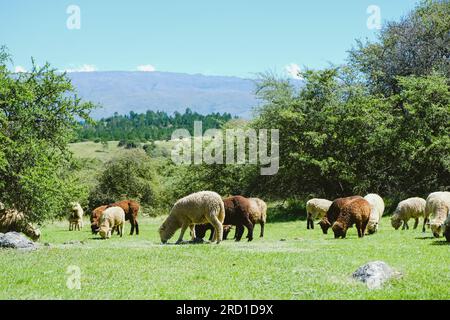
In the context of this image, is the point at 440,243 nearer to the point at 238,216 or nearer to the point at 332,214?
the point at 332,214

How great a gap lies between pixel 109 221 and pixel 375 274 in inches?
797

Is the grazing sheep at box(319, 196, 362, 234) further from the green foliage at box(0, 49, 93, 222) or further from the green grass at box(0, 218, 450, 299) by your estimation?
the green foliage at box(0, 49, 93, 222)

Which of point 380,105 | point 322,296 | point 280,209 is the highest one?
point 380,105

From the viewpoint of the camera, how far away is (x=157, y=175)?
258 feet

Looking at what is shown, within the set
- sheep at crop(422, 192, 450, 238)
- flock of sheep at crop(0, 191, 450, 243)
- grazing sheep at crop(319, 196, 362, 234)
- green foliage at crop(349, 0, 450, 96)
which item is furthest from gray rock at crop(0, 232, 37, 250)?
green foliage at crop(349, 0, 450, 96)

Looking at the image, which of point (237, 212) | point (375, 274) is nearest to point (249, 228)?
point (237, 212)

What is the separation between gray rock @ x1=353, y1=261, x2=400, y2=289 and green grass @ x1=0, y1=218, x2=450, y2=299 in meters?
0.20

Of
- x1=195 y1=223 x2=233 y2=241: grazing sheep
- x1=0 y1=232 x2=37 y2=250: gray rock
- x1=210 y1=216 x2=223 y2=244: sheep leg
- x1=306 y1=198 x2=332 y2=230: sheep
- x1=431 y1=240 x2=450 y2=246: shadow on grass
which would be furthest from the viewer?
x1=306 y1=198 x2=332 y2=230: sheep

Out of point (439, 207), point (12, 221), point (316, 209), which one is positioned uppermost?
point (439, 207)

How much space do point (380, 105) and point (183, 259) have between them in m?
33.3

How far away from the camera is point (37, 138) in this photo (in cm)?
3158

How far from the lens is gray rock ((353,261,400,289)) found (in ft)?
42.2
